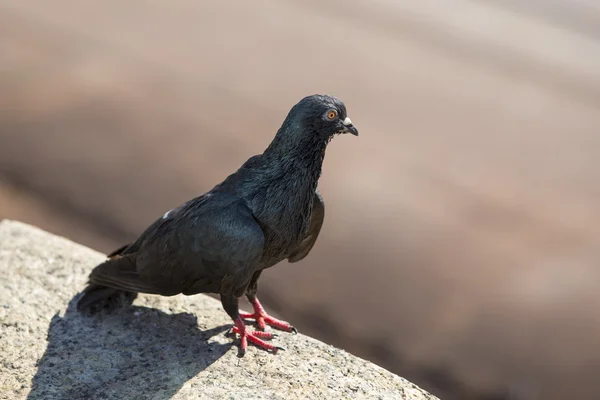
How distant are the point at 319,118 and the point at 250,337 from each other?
1.93 m

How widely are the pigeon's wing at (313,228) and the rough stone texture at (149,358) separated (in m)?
0.73

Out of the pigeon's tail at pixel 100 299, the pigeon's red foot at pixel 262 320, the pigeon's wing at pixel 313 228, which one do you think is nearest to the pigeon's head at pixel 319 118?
the pigeon's wing at pixel 313 228

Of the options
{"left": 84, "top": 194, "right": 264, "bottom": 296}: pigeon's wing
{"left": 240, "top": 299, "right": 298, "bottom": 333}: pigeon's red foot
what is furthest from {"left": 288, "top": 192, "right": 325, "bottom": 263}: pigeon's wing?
{"left": 84, "top": 194, "right": 264, "bottom": 296}: pigeon's wing

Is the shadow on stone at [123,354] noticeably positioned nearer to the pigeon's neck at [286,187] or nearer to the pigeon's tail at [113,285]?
the pigeon's tail at [113,285]

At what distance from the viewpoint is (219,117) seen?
1059 centimetres

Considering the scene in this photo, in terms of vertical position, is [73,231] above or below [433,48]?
below

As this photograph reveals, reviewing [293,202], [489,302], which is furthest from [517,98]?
[293,202]

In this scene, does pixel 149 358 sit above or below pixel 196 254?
below

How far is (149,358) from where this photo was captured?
534 cm

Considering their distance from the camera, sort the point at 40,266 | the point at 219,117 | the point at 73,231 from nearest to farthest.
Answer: the point at 40,266
the point at 73,231
the point at 219,117

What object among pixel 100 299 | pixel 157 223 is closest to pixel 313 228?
pixel 157 223

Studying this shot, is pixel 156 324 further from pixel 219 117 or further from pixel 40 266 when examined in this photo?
pixel 219 117

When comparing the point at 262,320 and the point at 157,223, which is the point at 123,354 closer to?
the point at 157,223

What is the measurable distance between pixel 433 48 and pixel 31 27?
736cm
